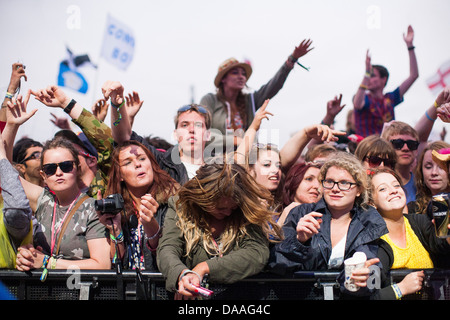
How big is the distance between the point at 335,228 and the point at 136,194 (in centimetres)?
144

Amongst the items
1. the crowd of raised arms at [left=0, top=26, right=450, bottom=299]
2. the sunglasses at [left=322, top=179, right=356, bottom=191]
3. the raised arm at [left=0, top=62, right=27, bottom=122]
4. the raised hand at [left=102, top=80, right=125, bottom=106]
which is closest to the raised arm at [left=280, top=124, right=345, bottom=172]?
the crowd of raised arms at [left=0, top=26, right=450, bottom=299]

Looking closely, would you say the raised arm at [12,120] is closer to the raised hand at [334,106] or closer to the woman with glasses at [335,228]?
the woman with glasses at [335,228]

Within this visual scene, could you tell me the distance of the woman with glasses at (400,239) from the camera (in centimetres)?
308

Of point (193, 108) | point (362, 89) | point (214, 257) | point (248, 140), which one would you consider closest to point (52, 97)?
point (193, 108)

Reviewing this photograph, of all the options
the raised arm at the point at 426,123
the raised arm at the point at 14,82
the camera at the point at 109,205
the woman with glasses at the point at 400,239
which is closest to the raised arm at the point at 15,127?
the raised arm at the point at 14,82

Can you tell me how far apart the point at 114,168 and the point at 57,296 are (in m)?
1.07

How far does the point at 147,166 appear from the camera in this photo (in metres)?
3.70

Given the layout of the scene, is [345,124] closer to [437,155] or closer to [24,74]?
[437,155]

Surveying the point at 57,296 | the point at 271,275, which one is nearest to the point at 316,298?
the point at 271,275

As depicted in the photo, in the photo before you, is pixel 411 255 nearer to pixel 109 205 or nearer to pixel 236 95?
pixel 109 205

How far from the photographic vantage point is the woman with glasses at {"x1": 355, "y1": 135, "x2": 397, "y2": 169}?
4.12 m

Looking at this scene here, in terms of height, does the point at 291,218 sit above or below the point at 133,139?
below

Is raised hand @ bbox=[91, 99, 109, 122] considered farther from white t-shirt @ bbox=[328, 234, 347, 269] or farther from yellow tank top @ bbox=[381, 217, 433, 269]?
yellow tank top @ bbox=[381, 217, 433, 269]
